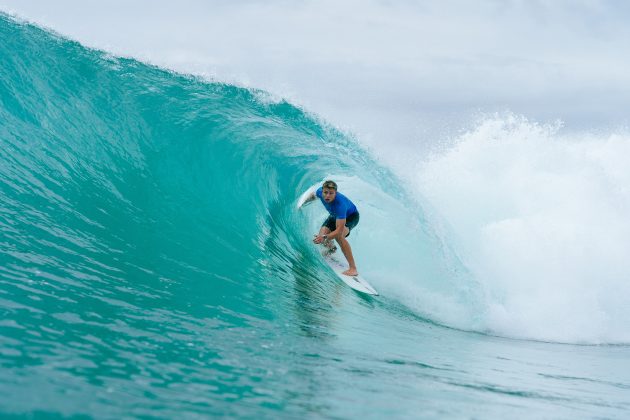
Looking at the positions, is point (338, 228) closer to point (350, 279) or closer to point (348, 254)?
point (348, 254)

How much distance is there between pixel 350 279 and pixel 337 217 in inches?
36.2

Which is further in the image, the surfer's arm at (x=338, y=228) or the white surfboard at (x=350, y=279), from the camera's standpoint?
the white surfboard at (x=350, y=279)

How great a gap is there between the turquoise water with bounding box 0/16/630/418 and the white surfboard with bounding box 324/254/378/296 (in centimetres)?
23

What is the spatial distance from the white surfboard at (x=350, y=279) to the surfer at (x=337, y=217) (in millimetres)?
89

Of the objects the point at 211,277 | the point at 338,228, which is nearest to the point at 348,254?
the point at 338,228

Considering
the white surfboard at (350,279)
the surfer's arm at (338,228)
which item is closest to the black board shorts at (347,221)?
the surfer's arm at (338,228)

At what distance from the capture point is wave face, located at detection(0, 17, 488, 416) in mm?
2842

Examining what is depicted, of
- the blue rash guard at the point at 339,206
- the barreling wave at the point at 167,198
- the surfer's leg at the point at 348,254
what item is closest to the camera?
the barreling wave at the point at 167,198

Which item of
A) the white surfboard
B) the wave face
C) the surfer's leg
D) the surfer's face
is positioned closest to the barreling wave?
the wave face

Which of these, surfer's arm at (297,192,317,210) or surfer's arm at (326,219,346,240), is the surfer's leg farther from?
surfer's arm at (297,192,317,210)

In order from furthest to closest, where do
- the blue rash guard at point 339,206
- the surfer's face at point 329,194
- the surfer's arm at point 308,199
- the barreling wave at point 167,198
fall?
the surfer's arm at point 308,199
the blue rash guard at point 339,206
the surfer's face at point 329,194
the barreling wave at point 167,198

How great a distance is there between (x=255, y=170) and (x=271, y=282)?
3.59 meters

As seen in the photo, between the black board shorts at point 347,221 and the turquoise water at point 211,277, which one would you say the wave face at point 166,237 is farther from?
the black board shorts at point 347,221

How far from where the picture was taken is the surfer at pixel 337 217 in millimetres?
6715
